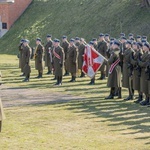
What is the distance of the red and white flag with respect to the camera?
70.9ft

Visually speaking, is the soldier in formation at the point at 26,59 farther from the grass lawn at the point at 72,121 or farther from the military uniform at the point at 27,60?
the grass lawn at the point at 72,121

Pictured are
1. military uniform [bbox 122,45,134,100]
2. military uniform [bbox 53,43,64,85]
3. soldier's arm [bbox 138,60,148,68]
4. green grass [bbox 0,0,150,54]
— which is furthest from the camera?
green grass [bbox 0,0,150,54]

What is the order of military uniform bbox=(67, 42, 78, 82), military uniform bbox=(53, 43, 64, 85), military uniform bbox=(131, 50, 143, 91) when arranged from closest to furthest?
military uniform bbox=(131, 50, 143, 91) → military uniform bbox=(53, 43, 64, 85) → military uniform bbox=(67, 42, 78, 82)

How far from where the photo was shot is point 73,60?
25375 mm

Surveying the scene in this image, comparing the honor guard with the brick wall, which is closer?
the honor guard

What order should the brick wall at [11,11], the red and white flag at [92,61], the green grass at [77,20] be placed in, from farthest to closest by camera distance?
the brick wall at [11,11], the green grass at [77,20], the red and white flag at [92,61]

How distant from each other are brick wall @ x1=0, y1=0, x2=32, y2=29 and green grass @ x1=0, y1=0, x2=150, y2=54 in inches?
27.3

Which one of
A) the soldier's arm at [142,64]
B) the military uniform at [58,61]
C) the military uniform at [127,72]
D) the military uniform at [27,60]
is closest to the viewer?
the soldier's arm at [142,64]

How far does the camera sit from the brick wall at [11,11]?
5422 centimetres

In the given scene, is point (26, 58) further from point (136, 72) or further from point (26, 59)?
point (136, 72)

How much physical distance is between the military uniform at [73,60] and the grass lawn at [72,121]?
2717 millimetres

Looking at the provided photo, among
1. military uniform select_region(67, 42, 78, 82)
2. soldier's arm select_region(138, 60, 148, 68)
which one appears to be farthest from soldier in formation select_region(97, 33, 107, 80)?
soldier's arm select_region(138, 60, 148, 68)

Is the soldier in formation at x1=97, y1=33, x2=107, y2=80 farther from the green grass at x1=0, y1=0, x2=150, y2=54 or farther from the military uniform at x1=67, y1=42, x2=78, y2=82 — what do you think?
the green grass at x1=0, y1=0, x2=150, y2=54

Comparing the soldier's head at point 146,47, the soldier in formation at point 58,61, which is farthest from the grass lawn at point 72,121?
the soldier's head at point 146,47
